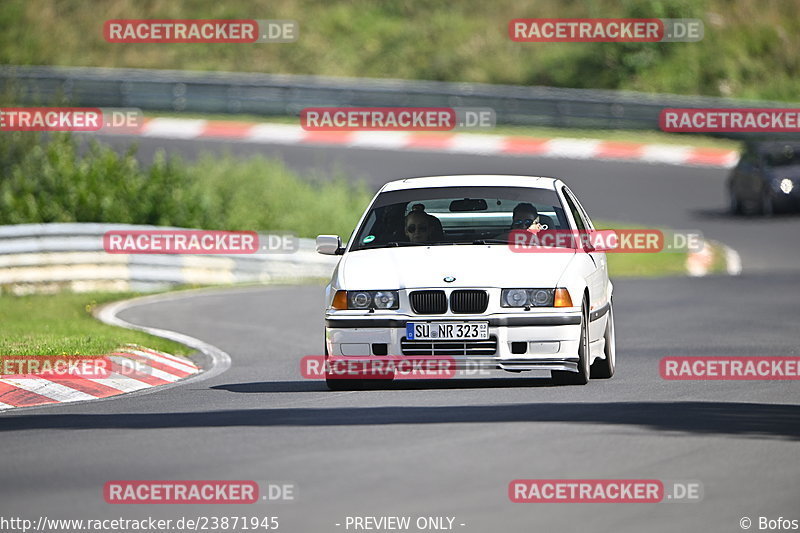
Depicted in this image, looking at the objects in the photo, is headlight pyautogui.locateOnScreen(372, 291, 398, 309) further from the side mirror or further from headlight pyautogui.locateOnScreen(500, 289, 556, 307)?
the side mirror

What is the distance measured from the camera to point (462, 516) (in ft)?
24.5

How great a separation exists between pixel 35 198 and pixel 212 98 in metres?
15.0

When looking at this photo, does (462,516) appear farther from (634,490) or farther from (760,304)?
(760,304)

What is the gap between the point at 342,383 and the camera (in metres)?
12.5

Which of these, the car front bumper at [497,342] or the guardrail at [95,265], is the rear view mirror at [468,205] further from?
the guardrail at [95,265]

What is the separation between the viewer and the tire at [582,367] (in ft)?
40.1

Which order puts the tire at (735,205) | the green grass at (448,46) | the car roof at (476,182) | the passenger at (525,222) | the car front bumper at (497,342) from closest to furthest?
the car front bumper at (497,342), the passenger at (525,222), the car roof at (476,182), the tire at (735,205), the green grass at (448,46)

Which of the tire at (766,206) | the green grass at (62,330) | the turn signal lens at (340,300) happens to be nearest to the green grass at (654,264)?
the tire at (766,206)

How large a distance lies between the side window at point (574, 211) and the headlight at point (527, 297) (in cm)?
159

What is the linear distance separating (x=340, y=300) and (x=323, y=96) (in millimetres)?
28970

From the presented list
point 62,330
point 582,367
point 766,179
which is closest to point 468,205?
point 582,367

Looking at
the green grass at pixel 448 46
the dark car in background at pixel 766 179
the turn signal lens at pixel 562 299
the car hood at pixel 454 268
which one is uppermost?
the green grass at pixel 448 46

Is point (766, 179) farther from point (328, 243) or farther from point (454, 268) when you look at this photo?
point (454, 268)

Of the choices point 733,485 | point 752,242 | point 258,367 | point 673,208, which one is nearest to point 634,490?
point 733,485
